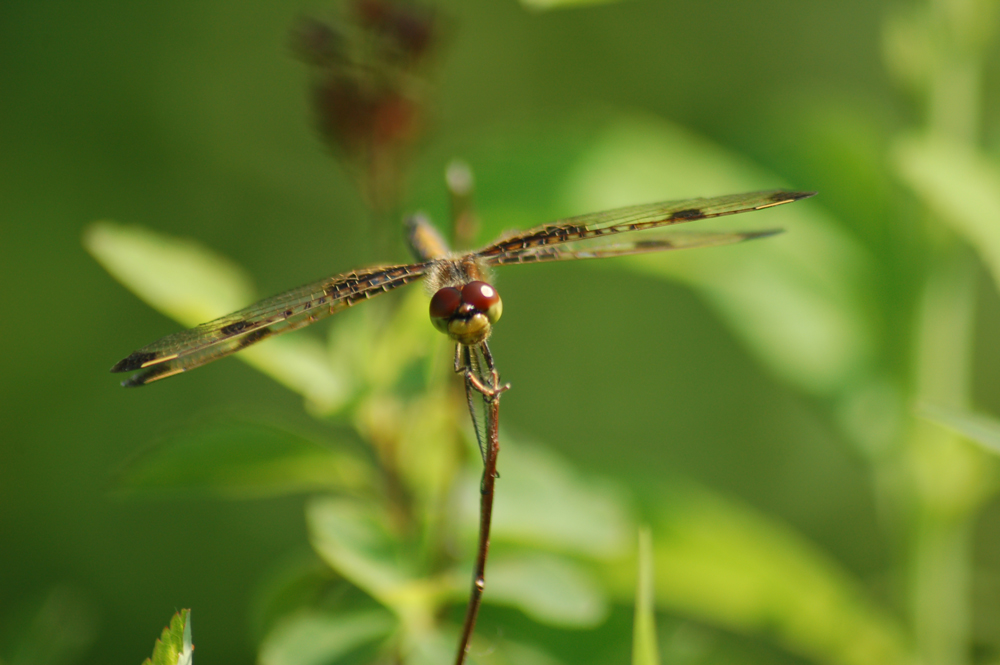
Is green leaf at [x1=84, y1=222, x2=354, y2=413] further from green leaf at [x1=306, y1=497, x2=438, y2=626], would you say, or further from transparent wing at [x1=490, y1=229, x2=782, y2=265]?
transparent wing at [x1=490, y1=229, x2=782, y2=265]

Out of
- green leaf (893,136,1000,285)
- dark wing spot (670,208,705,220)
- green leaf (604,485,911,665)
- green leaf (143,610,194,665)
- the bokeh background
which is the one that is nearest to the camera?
green leaf (143,610,194,665)

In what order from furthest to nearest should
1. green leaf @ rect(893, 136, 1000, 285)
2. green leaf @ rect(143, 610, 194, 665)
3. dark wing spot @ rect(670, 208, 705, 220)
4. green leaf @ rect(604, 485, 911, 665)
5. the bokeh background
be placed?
the bokeh background → green leaf @ rect(604, 485, 911, 665) → green leaf @ rect(893, 136, 1000, 285) → dark wing spot @ rect(670, 208, 705, 220) → green leaf @ rect(143, 610, 194, 665)

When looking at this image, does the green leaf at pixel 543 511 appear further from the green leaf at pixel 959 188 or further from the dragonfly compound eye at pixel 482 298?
the green leaf at pixel 959 188

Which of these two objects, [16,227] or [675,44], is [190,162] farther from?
[675,44]

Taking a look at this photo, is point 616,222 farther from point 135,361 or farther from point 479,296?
point 135,361

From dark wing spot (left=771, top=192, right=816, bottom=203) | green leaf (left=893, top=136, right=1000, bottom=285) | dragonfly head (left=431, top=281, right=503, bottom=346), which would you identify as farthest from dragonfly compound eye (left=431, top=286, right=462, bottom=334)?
green leaf (left=893, top=136, right=1000, bottom=285)

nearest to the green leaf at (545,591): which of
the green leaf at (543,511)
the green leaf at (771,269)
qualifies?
the green leaf at (543,511)

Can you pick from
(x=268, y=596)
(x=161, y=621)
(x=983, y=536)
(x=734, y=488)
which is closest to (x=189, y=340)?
(x=268, y=596)
